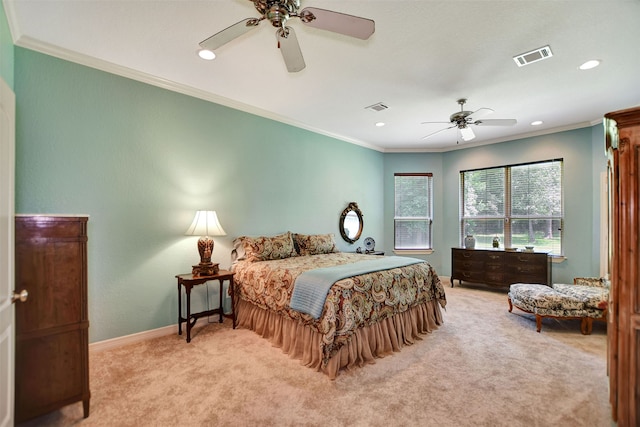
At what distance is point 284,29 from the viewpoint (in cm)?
189

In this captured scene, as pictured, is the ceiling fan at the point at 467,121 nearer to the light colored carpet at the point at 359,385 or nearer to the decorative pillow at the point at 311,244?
the decorative pillow at the point at 311,244

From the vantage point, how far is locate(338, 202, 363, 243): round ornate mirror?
5432mm

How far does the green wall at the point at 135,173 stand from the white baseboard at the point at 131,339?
0.23ft

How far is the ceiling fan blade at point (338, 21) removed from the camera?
Result: 1.66 metres

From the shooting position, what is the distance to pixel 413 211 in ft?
20.8

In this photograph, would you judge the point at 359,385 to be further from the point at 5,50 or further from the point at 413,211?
the point at 413,211

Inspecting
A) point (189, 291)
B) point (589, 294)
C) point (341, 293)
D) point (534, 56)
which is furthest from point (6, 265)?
point (589, 294)

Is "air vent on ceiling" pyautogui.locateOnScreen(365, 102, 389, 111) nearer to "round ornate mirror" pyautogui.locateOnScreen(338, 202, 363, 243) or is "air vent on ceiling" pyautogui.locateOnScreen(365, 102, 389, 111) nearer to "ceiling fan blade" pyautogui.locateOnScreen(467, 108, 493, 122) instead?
"ceiling fan blade" pyautogui.locateOnScreen(467, 108, 493, 122)

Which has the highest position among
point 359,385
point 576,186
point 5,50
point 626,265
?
point 5,50

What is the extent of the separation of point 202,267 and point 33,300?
1533mm

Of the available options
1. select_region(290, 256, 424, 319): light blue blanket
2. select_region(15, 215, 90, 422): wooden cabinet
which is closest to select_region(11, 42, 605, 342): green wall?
select_region(15, 215, 90, 422): wooden cabinet

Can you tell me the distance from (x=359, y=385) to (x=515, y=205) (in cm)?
478

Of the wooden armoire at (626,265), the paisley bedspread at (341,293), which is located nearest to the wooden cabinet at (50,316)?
the paisley bedspread at (341,293)

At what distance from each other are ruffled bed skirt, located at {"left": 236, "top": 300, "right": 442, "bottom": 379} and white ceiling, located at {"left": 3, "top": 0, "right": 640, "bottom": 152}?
2.53 meters
